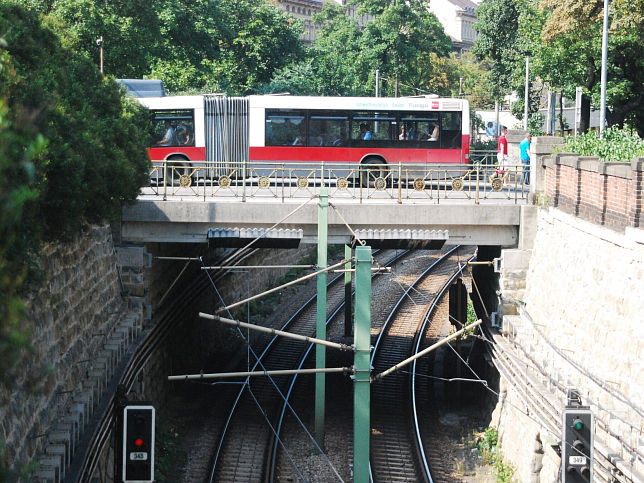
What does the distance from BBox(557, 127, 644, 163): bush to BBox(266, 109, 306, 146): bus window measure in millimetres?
7996

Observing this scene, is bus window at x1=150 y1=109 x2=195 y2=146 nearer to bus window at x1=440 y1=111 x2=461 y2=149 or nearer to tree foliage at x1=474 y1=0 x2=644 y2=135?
bus window at x1=440 y1=111 x2=461 y2=149

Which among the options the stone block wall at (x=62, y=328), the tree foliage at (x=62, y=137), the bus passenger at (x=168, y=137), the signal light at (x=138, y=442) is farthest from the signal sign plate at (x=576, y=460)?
the bus passenger at (x=168, y=137)

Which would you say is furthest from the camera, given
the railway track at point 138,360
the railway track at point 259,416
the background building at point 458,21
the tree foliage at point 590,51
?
the background building at point 458,21

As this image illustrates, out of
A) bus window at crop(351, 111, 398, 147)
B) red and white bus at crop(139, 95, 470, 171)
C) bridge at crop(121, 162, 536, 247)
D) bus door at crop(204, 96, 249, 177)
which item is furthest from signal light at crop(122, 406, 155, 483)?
bus window at crop(351, 111, 398, 147)

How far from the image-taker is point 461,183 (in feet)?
71.6

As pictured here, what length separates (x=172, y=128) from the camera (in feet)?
88.6

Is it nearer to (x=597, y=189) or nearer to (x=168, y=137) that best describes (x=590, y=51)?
(x=168, y=137)

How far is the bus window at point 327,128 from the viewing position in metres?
27.1

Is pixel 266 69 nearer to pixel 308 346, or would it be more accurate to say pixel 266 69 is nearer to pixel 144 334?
pixel 308 346

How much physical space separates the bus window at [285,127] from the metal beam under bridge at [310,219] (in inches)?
276

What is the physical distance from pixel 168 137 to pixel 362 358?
51.8ft

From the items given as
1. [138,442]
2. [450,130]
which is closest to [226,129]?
[450,130]

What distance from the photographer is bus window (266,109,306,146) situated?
27.0 metres

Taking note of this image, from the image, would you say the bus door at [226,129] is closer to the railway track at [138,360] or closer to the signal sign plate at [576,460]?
the railway track at [138,360]
